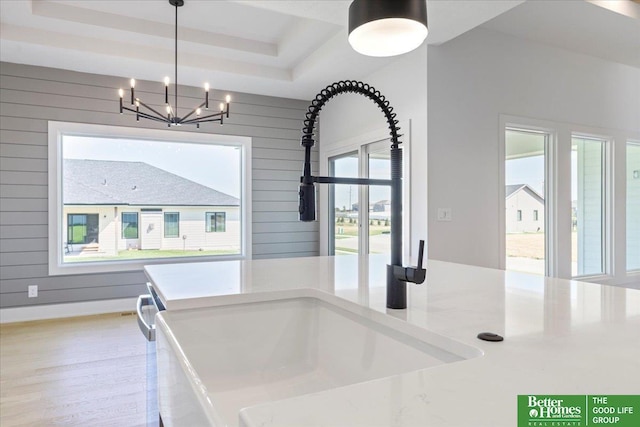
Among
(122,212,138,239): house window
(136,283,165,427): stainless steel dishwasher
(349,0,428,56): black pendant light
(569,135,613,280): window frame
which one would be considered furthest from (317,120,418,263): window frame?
(569,135,613,280): window frame

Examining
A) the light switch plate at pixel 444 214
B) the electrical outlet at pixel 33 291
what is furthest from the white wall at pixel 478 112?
the electrical outlet at pixel 33 291

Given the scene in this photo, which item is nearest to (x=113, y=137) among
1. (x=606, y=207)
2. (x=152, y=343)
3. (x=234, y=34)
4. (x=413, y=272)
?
(x=234, y=34)

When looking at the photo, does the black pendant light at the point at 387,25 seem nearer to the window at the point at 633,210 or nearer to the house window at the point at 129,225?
the house window at the point at 129,225

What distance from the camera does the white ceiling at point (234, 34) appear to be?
3.29 m

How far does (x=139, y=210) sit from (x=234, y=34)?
7.77 feet

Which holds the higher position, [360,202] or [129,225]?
[360,202]

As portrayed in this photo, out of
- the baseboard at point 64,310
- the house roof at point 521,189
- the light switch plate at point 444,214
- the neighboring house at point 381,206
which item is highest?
the house roof at point 521,189

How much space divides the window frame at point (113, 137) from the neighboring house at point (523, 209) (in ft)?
10.2

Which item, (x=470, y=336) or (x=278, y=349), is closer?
(x=470, y=336)

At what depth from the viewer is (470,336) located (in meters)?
0.77

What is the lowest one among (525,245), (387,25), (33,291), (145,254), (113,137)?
(33,291)

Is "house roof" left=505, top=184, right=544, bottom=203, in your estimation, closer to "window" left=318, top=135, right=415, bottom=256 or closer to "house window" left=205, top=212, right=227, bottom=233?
"window" left=318, top=135, right=415, bottom=256

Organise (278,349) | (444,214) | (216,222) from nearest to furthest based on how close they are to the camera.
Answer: (278,349) → (444,214) → (216,222)

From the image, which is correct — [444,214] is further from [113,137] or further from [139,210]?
[113,137]
